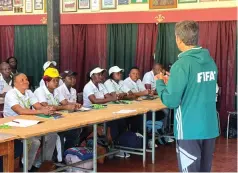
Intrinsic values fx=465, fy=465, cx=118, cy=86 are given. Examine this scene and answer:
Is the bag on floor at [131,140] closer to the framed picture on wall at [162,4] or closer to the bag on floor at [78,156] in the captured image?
the bag on floor at [78,156]

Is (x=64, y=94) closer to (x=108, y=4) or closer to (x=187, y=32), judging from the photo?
(x=187, y=32)

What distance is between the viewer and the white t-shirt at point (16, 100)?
501 centimetres

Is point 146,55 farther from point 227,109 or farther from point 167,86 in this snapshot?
point 167,86

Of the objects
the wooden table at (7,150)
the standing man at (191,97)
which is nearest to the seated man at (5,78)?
the wooden table at (7,150)

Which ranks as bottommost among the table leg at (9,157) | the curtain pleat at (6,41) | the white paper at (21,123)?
the table leg at (9,157)

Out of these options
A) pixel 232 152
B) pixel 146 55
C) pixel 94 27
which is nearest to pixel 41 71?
pixel 94 27

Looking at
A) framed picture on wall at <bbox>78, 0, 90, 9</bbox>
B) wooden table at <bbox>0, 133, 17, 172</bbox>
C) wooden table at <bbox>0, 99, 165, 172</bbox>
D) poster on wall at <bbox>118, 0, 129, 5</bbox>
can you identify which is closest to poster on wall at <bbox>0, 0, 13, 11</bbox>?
framed picture on wall at <bbox>78, 0, 90, 9</bbox>

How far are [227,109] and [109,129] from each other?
2709mm

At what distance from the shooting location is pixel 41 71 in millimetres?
10570

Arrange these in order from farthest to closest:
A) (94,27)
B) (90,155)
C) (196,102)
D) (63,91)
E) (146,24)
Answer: (94,27)
(146,24)
(63,91)
(90,155)
(196,102)

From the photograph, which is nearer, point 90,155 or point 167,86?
point 167,86

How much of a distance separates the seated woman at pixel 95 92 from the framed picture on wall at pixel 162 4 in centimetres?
267

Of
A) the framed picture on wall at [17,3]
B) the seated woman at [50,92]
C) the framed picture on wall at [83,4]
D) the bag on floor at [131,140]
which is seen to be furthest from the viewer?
the framed picture on wall at [17,3]

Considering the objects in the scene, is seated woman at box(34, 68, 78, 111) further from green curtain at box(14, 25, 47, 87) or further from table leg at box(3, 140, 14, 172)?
green curtain at box(14, 25, 47, 87)
